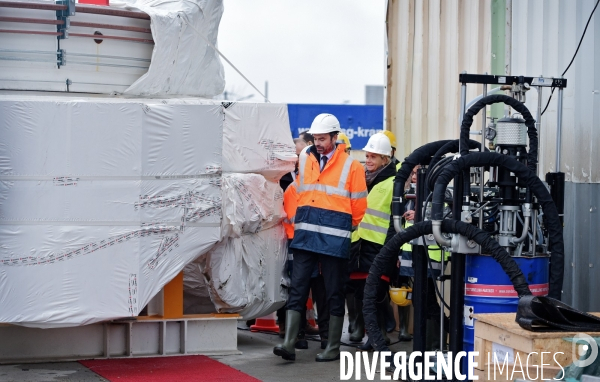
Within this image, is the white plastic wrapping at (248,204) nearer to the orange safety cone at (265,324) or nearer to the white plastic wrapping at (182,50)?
the white plastic wrapping at (182,50)

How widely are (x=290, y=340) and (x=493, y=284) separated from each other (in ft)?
6.53

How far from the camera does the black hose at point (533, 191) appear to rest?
5793 mm

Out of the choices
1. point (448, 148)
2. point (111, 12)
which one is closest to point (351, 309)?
point (448, 148)

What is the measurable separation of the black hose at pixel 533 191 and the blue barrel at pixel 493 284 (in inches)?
4.9

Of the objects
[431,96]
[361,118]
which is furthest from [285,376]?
[361,118]

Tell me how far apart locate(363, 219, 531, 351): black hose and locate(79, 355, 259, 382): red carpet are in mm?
982

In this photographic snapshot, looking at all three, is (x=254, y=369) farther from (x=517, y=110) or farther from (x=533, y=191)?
(x=517, y=110)

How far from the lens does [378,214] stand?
805 centimetres

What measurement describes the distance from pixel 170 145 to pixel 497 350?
3051 mm

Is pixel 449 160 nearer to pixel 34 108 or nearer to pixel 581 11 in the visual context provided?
pixel 581 11

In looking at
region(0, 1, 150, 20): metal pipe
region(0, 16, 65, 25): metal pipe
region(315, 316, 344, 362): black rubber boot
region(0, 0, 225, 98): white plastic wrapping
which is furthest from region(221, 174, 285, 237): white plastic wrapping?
region(0, 16, 65, 25): metal pipe

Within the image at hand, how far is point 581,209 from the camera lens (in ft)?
24.3

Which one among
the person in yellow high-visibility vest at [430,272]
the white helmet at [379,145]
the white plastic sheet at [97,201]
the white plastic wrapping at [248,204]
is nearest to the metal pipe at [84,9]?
the white plastic sheet at [97,201]

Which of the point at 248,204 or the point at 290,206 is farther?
the point at 290,206
